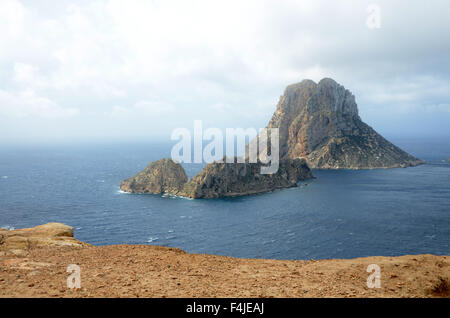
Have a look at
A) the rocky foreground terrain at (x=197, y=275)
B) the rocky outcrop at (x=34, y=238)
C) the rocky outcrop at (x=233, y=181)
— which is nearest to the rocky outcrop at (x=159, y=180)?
the rocky outcrop at (x=233, y=181)

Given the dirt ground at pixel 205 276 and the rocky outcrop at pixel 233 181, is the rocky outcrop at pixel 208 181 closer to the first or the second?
the rocky outcrop at pixel 233 181

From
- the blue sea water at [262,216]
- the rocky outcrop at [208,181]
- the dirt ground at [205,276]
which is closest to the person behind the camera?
the dirt ground at [205,276]

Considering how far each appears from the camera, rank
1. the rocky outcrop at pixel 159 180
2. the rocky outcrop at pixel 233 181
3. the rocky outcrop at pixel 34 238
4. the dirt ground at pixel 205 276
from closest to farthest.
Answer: the dirt ground at pixel 205 276
the rocky outcrop at pixel 34 238
the rocky outcrop at pixel 233 181
the rocky outcrop at pixel 159 180

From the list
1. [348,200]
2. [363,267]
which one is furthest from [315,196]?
[363,267]

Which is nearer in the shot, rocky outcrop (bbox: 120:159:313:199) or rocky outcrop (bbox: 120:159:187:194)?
rocky outcrop (bbox: 120:159:313:199)

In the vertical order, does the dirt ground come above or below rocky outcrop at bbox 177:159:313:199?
above

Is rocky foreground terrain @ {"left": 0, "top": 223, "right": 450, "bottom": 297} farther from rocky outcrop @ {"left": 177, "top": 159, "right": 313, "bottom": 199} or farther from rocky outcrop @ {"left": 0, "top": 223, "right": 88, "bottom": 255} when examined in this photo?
rocky outcrop @ {"left": 177, "top": 159, "right": 313, "bottom": 199}

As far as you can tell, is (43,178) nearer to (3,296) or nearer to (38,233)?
(38,233)

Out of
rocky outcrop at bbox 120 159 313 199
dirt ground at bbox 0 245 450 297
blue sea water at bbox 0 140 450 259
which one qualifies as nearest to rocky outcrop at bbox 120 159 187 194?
rocky outcrop at bbox 120 159 313 199

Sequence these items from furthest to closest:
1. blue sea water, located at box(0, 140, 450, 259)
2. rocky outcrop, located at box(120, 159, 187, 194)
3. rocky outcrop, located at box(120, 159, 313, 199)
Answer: rocky outcrop, located at box(120, 159, 187, 194) → rocky outcrop, located at box(120, 159, 313, 199) → blue sea water, located at box(0, 140, 450, 259)
